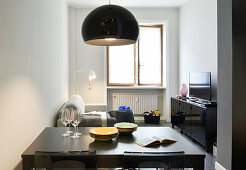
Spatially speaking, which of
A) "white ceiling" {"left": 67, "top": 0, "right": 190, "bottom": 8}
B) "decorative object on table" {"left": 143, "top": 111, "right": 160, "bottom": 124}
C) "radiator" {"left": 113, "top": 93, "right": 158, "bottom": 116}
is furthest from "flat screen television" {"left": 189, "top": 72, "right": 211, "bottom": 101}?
"white ceiling" {"left": 67, "top": 0, "right": 190, "bottom": 8}

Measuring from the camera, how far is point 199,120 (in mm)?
3881

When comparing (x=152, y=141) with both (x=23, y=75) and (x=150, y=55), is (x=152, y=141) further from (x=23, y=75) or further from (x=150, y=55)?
(x=150, y=55)

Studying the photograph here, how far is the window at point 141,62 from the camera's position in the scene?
6.40 meters

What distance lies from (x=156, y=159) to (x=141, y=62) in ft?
16.7

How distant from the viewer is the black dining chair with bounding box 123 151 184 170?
1.48m

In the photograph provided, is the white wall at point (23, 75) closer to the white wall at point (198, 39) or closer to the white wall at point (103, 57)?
the white wall at point (103, 57)

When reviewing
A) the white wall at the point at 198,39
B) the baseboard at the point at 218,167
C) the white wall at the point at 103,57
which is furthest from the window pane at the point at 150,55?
the baseboard at the point at 218,167

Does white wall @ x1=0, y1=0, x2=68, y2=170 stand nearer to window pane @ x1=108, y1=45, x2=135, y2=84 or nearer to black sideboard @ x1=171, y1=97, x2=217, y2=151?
black sideboard @ x1=171, y1=97, x2=217, y2=151

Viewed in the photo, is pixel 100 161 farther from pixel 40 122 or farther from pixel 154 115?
pixel 154 115

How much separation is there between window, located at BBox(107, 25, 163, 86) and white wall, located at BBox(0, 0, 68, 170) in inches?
117

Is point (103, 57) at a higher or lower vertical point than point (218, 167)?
higher

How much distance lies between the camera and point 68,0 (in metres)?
5.51

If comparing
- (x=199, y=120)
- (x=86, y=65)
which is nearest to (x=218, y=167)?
(x=199, y=120)

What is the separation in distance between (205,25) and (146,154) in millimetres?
3727
